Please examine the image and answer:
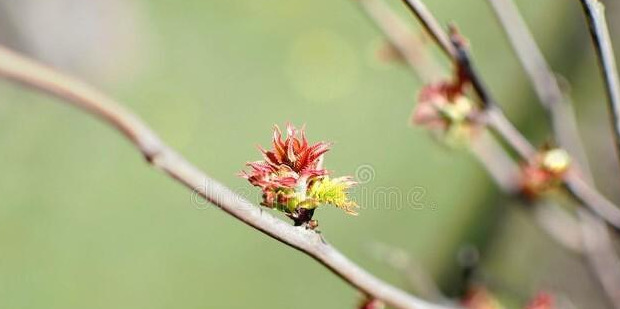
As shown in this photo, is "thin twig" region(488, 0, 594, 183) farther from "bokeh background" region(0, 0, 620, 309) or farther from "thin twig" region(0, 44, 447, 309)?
"bokeh background" region(0, 0, 620, 309)

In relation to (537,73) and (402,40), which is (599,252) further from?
(402,40)

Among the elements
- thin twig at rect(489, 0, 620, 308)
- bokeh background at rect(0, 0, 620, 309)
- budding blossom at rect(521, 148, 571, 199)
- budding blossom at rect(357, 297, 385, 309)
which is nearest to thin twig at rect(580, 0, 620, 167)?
budding blossom at rect(521, 148, 571, 199)

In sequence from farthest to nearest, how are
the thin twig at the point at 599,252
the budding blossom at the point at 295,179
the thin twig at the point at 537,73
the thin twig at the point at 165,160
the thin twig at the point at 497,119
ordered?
the thin twig at the point at 599,252, the thin twig at the point at 537,73, the thin twig at the point at 497,119, the budding blossom at the point at 295,179, the thin twig at the point at 165,160

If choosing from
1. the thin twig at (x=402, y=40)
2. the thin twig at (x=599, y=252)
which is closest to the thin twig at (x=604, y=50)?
the thin twig at (x=402, y=40)

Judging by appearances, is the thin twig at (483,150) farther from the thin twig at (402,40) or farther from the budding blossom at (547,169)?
the budding blossom at (547,169)

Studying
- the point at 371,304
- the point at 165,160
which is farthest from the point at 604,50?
the point at 165,160
